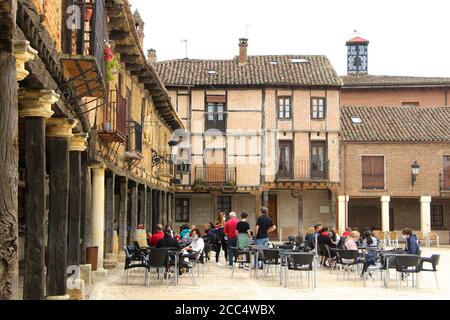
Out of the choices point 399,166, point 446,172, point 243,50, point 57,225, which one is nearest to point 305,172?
point 399,166

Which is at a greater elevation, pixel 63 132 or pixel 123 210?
pixel 63 132

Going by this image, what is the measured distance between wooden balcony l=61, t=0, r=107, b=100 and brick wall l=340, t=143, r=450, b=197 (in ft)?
88.5

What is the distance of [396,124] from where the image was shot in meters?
40.2

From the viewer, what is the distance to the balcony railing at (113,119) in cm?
1622

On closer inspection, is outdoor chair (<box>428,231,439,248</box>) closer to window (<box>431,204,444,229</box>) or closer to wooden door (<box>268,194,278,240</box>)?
window (<box>431,204,444,229</box>)

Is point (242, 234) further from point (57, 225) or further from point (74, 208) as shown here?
point (57, 225)

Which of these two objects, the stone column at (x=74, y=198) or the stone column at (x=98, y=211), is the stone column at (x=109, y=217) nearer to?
the stone column at (x=98, y=211)

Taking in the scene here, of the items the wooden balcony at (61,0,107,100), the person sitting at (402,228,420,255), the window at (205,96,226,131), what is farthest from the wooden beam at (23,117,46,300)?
the window at (205,96,226,131)

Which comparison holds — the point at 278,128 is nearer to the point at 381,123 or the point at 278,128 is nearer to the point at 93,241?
the point at 381,123

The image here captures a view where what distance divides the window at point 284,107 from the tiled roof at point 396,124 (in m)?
3.04

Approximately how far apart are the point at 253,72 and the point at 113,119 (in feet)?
74.2

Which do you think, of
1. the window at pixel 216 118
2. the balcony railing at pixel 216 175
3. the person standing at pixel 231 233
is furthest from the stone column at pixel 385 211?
the person standing at pixel 231 233

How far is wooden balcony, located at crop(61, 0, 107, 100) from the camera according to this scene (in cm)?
1104

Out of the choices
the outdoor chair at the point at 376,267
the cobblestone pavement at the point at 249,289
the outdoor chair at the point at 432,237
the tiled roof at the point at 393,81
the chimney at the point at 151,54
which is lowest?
A: the outdoor chair at the point at 432,237
